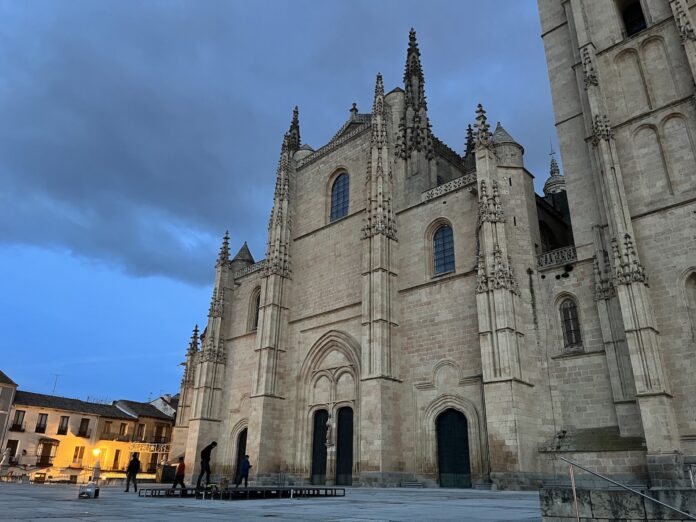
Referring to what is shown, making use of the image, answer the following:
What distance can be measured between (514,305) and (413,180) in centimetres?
875

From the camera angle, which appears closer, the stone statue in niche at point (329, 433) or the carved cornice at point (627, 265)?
the carved cornice at point (627, 265)

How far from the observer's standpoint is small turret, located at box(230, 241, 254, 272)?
33.7m

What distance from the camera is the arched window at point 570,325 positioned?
17750mm

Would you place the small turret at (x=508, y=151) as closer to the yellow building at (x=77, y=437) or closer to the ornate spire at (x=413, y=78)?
the ornate spire at (x=413, y=78)

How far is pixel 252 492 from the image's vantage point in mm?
12820

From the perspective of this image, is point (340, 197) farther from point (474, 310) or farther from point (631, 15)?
point (631, 15)

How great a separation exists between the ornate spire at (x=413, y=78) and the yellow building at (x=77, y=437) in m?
30.9

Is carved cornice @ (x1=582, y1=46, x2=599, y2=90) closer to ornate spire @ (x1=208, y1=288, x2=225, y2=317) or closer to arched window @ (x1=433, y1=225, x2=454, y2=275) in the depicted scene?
arched window @ (x1=433, y1=225, x2=454, y2=275)

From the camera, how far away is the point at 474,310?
64.6 feet

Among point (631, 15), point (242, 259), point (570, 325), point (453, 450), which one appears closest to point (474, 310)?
point (570, 325)

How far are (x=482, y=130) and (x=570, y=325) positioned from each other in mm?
8325

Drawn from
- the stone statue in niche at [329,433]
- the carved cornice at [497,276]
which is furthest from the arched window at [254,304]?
the carved cornice at [497,276]

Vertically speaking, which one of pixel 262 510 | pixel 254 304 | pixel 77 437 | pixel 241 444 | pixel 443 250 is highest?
pixel 254 304

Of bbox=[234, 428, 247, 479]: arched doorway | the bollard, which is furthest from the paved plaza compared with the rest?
bbox=[234, 428, 247, 479]: arched doorway
